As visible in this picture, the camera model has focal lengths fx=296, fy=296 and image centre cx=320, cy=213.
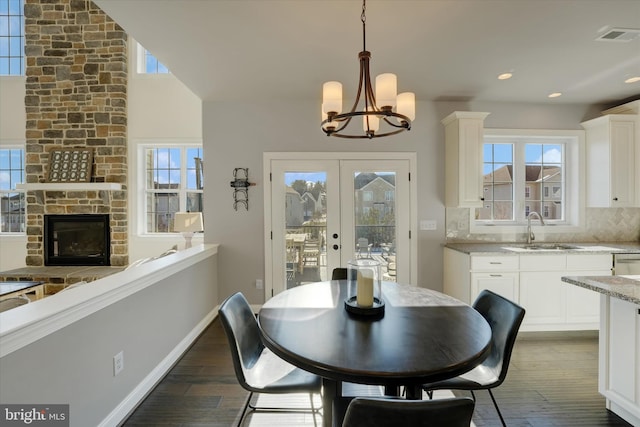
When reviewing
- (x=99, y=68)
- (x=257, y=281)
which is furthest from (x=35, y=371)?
(x=99, y=68)

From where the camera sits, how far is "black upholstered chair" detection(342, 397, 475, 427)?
79cm

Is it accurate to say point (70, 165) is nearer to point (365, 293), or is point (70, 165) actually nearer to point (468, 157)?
point (365, 293)

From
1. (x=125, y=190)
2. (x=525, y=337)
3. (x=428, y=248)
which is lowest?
(x=525, y=337)

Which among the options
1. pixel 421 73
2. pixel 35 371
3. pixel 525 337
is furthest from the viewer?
pixel 525 337

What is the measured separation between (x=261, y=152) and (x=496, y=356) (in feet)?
9.87

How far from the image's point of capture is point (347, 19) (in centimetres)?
201

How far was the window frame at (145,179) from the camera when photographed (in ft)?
16.6

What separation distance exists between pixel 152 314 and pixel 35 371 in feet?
3.02

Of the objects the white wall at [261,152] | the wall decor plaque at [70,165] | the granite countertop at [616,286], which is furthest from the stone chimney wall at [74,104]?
the granite countertop at [616,286]

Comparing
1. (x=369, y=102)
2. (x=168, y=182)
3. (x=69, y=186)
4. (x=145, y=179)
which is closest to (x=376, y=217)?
(x=369, y=102)

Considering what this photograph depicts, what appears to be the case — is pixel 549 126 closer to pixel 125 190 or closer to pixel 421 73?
pixel 421 73

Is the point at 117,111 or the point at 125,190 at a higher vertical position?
the point at 117,111

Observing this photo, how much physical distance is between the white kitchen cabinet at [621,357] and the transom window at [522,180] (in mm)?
1984

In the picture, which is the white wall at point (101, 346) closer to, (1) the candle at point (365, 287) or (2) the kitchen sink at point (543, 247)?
(1) the candle at point (365, 287)
